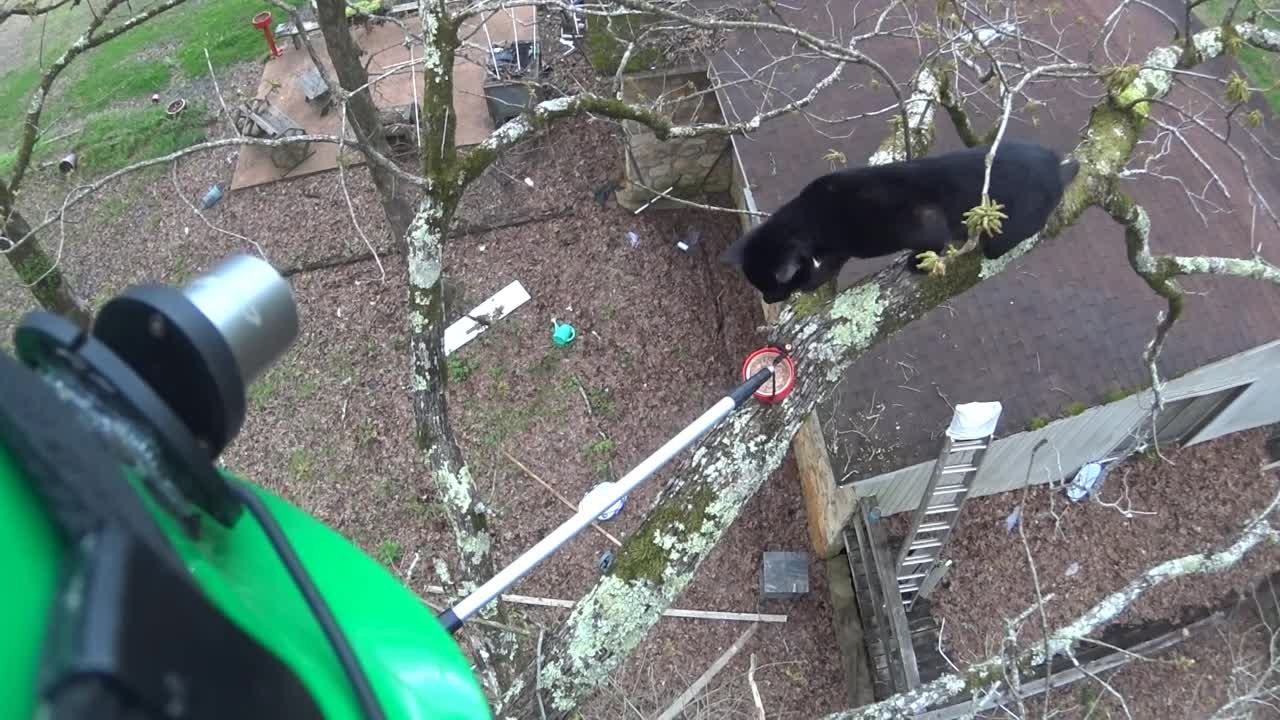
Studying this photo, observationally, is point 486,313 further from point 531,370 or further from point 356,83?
point 356,83

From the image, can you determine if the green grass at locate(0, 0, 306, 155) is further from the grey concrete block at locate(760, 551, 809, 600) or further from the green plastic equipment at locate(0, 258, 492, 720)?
the green plastic equipment at locate(0, 258, 492, 720)

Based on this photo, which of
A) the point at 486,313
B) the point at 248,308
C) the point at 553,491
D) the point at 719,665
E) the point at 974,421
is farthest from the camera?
the point at 486,313

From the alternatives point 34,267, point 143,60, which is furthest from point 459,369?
point 143,60

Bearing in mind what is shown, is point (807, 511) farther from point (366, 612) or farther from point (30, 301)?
point (30, 301)

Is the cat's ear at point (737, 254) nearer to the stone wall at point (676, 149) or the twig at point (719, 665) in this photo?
the twig at point (719, 665)

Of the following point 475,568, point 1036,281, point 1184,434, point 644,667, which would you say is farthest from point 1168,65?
point 644,667
